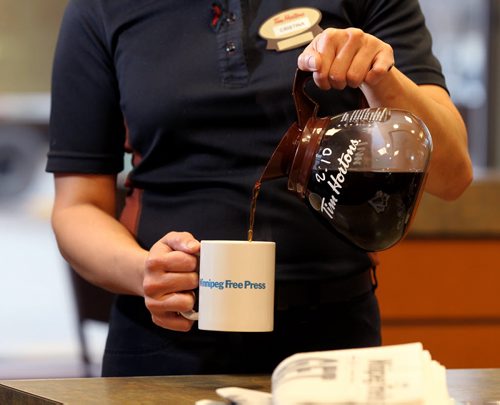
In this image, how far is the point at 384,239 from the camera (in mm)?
1042

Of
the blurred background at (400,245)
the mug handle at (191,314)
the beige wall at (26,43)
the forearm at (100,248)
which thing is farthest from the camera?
the beige wall at (26,43)

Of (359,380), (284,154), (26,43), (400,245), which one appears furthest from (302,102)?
(26,43)

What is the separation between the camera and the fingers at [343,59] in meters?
1.07

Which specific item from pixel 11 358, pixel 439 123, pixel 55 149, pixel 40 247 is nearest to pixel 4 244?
pixel 40 247

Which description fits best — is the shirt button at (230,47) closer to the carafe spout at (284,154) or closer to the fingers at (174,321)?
the carafe spout at (284,154)

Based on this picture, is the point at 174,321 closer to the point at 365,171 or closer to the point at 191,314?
the point at 191,314

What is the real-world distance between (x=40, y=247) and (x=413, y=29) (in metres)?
3.12

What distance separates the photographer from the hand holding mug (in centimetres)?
108

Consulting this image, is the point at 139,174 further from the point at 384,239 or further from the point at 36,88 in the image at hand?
the point at 36,88

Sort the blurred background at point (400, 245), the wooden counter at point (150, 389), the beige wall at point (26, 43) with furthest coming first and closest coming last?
the beige wall at point (26, 43)
the blurred background at point (400, 245)
the wooden counter at point (150, 389)

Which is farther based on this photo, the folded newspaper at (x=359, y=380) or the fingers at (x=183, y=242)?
the fingers at (x=183, y=242)

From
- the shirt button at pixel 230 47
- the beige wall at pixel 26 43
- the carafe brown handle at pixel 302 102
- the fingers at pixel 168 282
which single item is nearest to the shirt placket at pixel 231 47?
the shirt button at pixel 230 47

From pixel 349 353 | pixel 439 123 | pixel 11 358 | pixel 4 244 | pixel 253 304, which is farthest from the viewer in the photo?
pixel 4 244

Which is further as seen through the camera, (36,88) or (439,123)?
(36,88)
